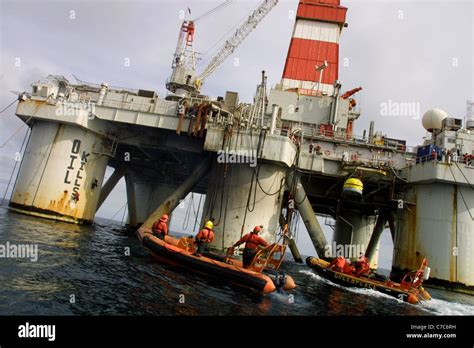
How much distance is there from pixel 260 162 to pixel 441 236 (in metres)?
11.7

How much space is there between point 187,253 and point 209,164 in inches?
456

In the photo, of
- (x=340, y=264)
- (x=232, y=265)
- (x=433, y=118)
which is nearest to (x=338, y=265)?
(x=340, y=264)

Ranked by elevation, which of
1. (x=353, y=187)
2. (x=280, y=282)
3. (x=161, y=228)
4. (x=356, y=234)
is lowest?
(x=280, y=282)

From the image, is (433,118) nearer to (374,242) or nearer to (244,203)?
(374,242)

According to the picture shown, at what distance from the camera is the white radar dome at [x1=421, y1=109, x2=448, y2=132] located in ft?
90.6

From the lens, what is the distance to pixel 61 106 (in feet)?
79.5

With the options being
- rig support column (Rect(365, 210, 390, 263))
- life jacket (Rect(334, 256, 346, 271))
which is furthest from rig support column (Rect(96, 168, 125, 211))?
rig support column (Rect(365, 210, 390, 263))

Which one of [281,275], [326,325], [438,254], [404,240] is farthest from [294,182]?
[326,325]

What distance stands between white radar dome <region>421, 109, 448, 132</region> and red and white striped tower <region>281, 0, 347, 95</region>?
10.1 metres

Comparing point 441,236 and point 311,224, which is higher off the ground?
point 441,236

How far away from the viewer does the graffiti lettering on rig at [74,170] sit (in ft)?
79.4

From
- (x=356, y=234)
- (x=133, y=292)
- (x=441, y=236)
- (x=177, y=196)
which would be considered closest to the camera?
(x=133, y=292)

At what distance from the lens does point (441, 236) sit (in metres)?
20.1

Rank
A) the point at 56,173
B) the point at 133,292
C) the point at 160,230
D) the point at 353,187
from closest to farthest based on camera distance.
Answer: the point at 133,292, the point at 160,230, the point at 353,187, the point at 56,173
